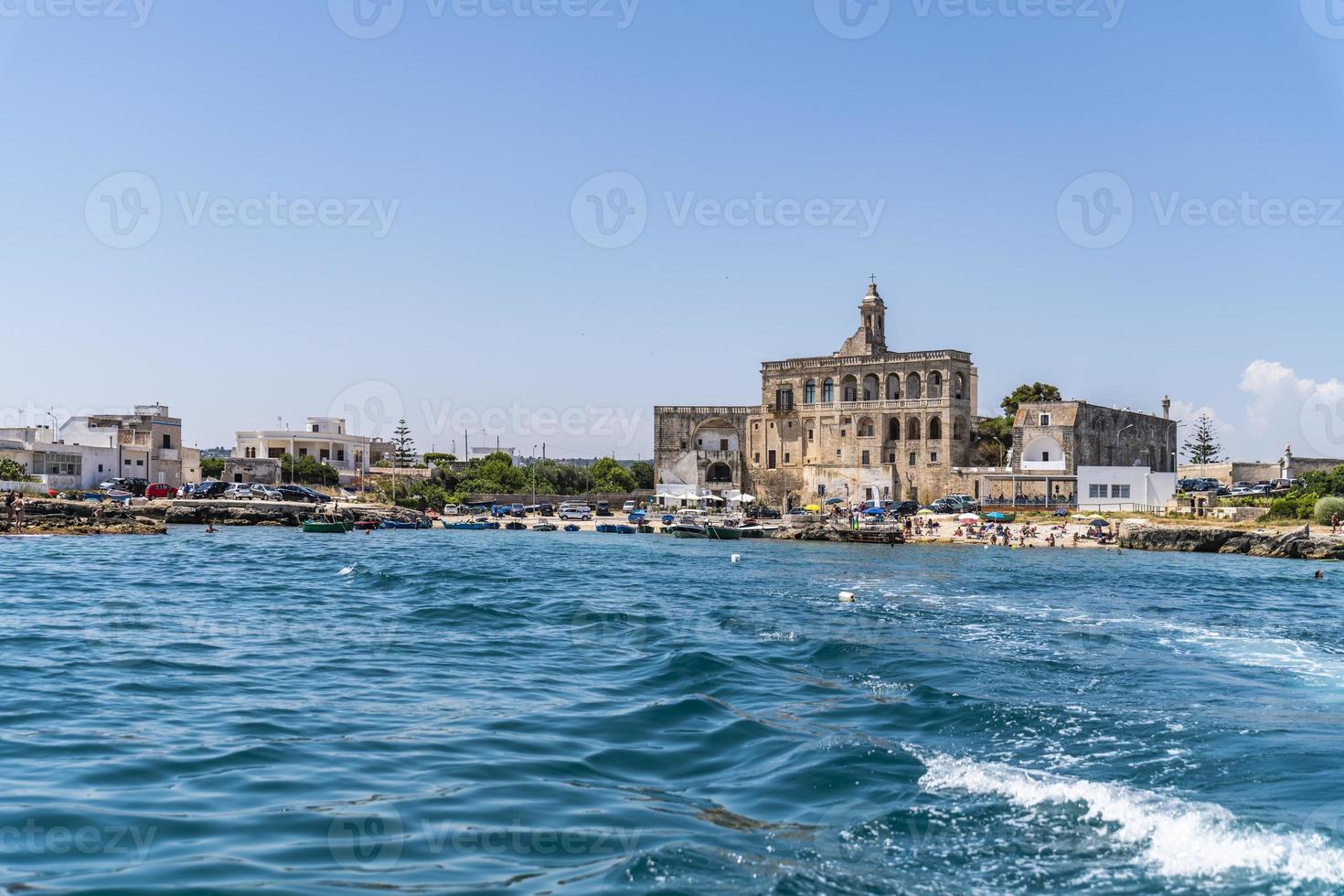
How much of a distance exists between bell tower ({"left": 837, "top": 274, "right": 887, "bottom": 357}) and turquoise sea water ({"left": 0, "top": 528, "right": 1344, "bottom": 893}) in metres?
55.6

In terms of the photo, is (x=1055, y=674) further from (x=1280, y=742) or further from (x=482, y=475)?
(x=482, y=475)

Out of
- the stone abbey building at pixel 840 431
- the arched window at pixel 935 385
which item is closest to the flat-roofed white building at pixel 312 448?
the stone abbey building at pixel 840 431

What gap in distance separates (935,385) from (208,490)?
5115 cm

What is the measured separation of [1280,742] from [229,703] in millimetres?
12028

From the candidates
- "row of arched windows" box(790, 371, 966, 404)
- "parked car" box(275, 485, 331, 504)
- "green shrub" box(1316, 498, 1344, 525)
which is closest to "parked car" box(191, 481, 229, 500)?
"parked car" box(275, 485, 331, 504)

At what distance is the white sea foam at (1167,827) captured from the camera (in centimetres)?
792

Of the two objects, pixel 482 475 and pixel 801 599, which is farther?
pixel 482 475

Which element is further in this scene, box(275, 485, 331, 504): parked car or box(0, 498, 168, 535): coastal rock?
box(275, 485, 331, 504): parked car

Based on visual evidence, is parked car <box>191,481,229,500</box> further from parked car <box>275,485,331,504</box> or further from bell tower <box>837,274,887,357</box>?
bell tower <box>837,274,887,357</box>

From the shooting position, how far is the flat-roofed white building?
318 feet

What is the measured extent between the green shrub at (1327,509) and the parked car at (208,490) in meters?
67.8

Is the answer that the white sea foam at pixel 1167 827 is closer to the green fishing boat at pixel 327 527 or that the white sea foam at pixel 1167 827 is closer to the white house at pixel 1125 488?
the green fishing boat at pixel 327 527

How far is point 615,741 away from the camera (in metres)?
11.3

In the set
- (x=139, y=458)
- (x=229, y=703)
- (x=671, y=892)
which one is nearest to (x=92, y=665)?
(x=229, y=703)
